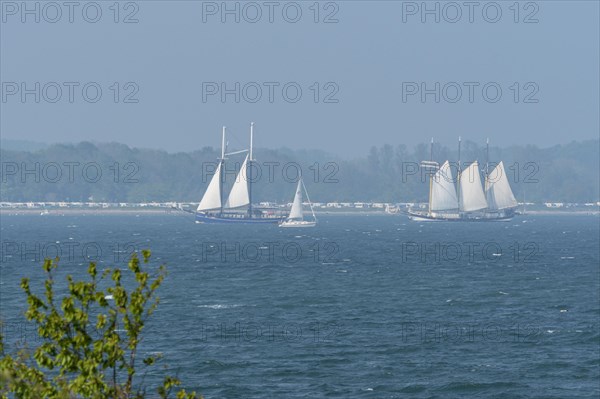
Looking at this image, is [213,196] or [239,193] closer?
[239,193]

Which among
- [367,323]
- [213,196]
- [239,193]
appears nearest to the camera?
[367,323]

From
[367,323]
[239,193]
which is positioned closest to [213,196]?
[239,193]

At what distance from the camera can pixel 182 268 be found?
95.5m

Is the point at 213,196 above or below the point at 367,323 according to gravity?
above

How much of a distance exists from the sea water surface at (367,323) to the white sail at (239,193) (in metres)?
70.4

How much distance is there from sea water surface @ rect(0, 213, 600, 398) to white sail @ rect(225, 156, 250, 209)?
2771 inches

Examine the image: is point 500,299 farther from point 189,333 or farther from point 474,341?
point 189,333

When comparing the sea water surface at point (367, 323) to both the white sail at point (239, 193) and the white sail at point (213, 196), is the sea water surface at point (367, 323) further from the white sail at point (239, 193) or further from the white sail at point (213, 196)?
the white sail at point (213, 196)

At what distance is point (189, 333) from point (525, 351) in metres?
15.4

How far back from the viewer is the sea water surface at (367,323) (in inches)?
1642

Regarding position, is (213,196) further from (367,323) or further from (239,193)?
(367,323)

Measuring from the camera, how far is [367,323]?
189 feet

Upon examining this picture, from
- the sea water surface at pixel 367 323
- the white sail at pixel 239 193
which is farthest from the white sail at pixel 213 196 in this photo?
the sea water surface at pixel 367 323

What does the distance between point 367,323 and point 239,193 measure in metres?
132
